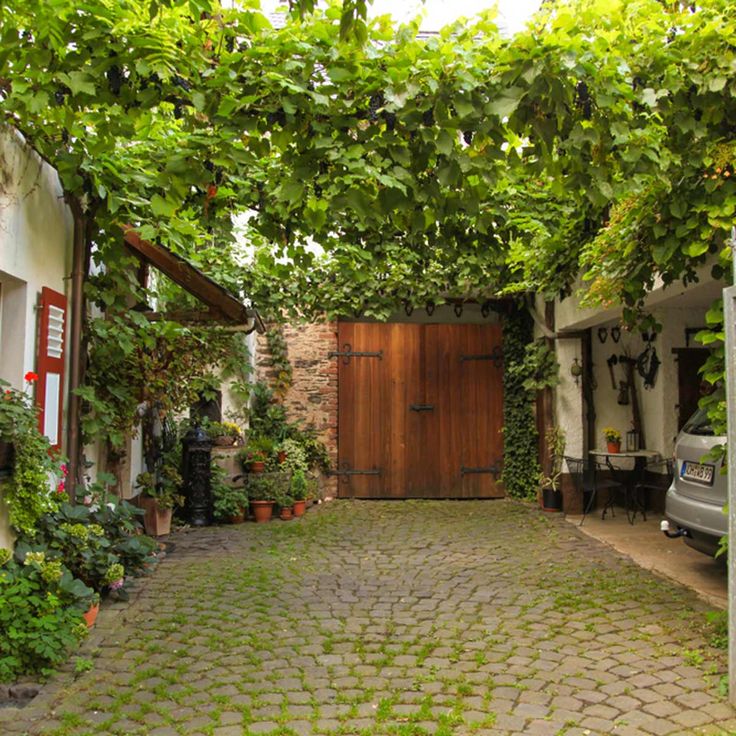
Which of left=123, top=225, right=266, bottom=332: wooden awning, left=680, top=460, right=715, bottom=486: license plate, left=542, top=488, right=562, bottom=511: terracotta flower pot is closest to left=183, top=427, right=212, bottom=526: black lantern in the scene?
left=123, top=225, right=266, bottom=332: wooden awning

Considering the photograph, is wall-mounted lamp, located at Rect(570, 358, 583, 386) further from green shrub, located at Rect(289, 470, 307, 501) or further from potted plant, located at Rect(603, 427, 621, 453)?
green shrub, located at Rect(289, 470, 307, 501)

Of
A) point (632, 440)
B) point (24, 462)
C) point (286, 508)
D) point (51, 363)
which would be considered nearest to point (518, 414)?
point (632, 440)

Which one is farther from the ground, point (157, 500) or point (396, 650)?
point (157, 500)

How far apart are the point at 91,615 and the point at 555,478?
5669 mm

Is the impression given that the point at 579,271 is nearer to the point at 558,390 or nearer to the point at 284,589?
the point at 558,390

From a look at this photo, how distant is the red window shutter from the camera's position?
4.31m

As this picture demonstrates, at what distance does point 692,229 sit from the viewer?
3971mm

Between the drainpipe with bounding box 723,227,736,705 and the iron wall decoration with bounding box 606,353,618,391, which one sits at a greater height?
the iron wall decoration with bounding box 606,353,618,391

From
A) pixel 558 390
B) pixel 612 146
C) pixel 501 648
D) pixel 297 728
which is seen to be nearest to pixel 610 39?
pixel 612 146

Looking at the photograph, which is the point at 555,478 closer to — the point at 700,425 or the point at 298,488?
the point at 298,488

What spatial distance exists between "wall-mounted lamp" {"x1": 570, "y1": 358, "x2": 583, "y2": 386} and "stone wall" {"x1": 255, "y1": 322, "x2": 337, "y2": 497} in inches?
121

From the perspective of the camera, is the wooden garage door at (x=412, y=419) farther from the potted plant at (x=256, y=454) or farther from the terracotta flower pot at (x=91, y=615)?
the terracotta flower pot at (x=91, y=615)

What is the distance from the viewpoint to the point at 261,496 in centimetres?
801

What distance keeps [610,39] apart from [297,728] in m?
3.38
